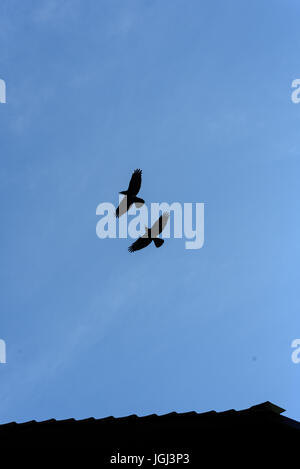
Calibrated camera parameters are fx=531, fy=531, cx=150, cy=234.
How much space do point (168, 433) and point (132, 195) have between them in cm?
733

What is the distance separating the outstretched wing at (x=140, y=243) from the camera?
12876mm

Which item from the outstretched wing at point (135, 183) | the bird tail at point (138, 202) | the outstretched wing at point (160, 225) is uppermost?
the outstretched wing at point (135, 183)

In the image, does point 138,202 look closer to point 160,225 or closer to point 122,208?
point 122,208

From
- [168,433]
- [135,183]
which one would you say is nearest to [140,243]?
[135,183]

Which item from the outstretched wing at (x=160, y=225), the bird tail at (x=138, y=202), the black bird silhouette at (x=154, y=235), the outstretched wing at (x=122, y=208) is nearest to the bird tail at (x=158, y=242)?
the black bird silhouette at (x=154, y=235)

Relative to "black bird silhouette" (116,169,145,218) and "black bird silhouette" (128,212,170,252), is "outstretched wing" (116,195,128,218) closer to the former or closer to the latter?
"black bird silhouette" (116,169,145,218)

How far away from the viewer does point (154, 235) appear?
43.2 feet

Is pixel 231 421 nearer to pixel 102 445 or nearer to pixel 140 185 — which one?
pixel 102 445

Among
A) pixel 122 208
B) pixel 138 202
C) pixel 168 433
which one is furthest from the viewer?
pixel 138 202

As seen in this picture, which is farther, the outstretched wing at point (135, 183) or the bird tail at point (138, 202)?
the outstretched wing at point (135, 183)

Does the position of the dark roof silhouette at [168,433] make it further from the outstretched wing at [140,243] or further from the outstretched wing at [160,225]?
the outstretched wing at [160,225]

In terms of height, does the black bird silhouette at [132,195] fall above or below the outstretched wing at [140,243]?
above
